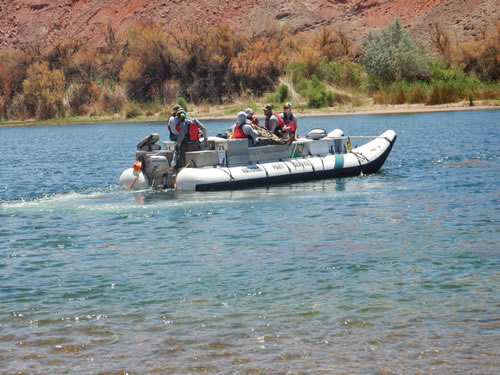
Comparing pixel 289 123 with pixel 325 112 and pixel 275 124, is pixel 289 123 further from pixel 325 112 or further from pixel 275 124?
pixel 325 112

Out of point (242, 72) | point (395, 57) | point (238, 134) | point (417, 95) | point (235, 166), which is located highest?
point (395, 57)

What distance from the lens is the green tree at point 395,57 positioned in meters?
43.6

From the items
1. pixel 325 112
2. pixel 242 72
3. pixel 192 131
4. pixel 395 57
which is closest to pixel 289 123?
pixel 192 131

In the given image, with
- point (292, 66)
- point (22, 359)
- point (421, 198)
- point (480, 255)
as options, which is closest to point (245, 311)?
point (22, 359)

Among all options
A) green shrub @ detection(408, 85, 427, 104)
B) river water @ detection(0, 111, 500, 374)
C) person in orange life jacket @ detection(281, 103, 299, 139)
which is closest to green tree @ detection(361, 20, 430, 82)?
green shrub @ detection(408, 85, 427, 104)

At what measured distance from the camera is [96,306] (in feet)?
26.5

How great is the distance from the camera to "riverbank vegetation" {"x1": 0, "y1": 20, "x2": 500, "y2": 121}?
43844mm

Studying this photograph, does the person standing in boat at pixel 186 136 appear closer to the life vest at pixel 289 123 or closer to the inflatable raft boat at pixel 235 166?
the inflatable raft boat at pixel 235 166

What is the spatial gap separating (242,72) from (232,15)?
23.8 metres

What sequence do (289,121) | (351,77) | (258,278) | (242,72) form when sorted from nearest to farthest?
(258,278) < (289,121) < (351,77) < (242,72)

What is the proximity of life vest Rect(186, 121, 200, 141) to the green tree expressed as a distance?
1166 inches

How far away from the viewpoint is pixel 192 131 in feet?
52.6

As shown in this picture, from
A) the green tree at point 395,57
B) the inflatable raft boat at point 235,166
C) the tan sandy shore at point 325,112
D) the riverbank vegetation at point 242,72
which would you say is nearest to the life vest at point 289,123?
the inflatable raft boat at point 235,166

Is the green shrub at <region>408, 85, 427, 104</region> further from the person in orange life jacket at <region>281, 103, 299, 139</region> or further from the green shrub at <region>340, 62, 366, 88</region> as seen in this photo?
the person in orange life jacket at <region>281, 103, 299, 139</region>
